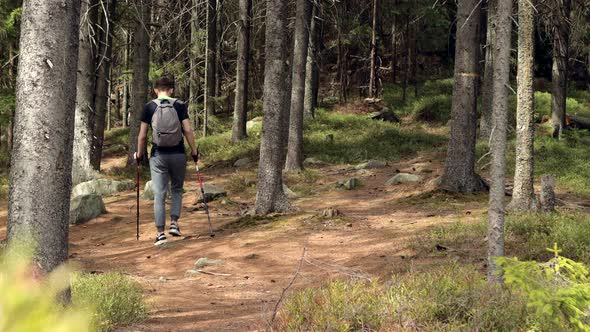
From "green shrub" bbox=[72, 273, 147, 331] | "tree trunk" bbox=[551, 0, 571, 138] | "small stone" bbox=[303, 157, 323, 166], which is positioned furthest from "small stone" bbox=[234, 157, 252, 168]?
"green shrub" bbox=[72, 273, 147, 331]

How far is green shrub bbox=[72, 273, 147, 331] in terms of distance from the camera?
16.7 ft

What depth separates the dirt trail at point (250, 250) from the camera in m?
6.51

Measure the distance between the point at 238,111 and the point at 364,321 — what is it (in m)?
20.9

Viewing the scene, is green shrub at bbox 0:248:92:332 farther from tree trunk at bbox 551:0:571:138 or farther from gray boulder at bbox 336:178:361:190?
tree trunk at bbox 551:0:571:138

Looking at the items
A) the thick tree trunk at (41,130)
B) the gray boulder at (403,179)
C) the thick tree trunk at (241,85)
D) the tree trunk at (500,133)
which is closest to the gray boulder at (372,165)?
the gray boulder at (403,179)

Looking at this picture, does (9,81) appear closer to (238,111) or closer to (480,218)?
(238,111)

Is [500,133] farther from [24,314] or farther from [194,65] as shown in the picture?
[194,65]

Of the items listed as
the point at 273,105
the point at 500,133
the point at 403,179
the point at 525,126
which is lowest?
the point at 403,179

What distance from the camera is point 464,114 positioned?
13352 mm

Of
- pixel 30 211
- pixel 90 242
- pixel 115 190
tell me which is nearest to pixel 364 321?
pixel 30 211

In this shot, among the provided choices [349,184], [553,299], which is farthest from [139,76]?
[553,299]

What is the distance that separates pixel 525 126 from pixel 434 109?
850 inches

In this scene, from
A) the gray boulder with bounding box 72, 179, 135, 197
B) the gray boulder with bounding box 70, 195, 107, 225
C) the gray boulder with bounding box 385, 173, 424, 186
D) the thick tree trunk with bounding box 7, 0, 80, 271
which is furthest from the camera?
the gray boulder with bounding box 72, 179, 135, 197

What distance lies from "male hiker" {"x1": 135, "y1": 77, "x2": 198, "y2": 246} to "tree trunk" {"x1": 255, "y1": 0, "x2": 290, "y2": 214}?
2149mm
